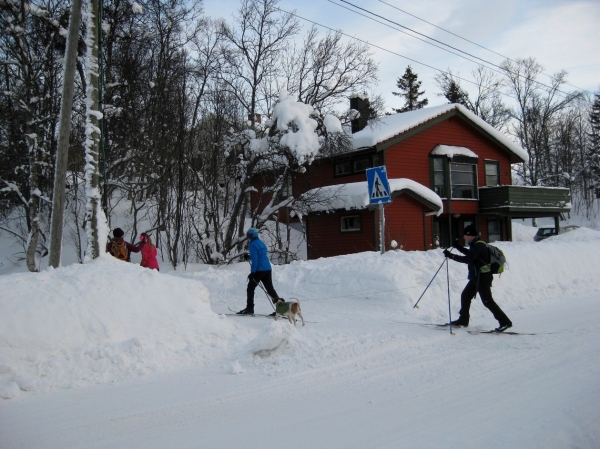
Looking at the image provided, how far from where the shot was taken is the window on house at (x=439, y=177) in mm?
26719

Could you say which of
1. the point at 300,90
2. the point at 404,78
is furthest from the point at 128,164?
the point at 404,78

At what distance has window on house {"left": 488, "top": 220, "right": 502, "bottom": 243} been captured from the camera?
30047mm

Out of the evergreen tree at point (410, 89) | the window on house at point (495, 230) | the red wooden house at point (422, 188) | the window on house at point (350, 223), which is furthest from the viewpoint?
the evergreen tree at point (410, 89)

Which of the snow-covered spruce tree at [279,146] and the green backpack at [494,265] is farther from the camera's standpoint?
the snow-covered spruce tree at [279,146]

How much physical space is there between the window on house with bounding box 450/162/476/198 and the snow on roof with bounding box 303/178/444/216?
4219 mm

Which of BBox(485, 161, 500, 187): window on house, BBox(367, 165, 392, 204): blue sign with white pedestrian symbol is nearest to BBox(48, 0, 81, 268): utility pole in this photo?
BBox(367, 165, 392, 204): blue sign with white pedestrian symbol

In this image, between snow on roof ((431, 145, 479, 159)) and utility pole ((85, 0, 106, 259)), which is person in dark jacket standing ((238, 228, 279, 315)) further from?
snow on roof ((431, 145, 479, 159))

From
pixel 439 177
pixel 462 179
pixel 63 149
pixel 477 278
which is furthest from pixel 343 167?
pixel 63 149

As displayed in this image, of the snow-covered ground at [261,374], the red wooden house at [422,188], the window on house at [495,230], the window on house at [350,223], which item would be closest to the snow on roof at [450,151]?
the red wooden house at [422,188]

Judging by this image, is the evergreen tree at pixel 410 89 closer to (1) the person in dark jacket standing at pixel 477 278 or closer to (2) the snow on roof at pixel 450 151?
(2) the snow on roof at pixel 450 151

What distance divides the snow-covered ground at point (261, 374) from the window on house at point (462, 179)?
17652 mm

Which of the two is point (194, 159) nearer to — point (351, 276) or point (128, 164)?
point (128, 164)

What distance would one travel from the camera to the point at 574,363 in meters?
6.50

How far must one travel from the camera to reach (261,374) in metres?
6.45
